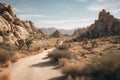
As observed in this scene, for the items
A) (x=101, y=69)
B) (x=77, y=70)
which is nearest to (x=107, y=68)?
(x=101, y=69)

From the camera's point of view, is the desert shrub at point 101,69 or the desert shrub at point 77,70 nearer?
the desert shrub at point 101,69

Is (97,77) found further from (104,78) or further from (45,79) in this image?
(45,79)

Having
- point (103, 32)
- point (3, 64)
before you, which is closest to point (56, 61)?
point (3, 64)

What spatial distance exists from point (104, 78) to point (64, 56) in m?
8.98

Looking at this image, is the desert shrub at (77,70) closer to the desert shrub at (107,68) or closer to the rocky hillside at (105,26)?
the desert shrub at (107,68)

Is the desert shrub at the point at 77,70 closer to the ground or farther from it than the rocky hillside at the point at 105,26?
closer to the ground

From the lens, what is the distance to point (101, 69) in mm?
11398

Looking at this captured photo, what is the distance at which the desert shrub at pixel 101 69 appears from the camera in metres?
10.7

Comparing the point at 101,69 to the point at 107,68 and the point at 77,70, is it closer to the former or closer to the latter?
the point at 107,68

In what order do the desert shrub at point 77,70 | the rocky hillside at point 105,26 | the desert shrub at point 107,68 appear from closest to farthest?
the desert shrub at point 107,68 → the desert shrub at point 77,70 → the rocky hillside at point 105,26

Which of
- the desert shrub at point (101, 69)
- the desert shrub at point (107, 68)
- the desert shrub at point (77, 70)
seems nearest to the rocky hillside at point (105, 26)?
the desert shrub at point (77, 70)

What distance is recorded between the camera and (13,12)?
83.1 metres

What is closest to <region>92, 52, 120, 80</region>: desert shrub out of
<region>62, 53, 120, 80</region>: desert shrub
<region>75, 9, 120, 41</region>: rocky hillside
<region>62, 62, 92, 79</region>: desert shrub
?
<region>62, 53, 120, 80</region>: desert shrub

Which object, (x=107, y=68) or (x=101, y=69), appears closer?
(x=107, y=68)
